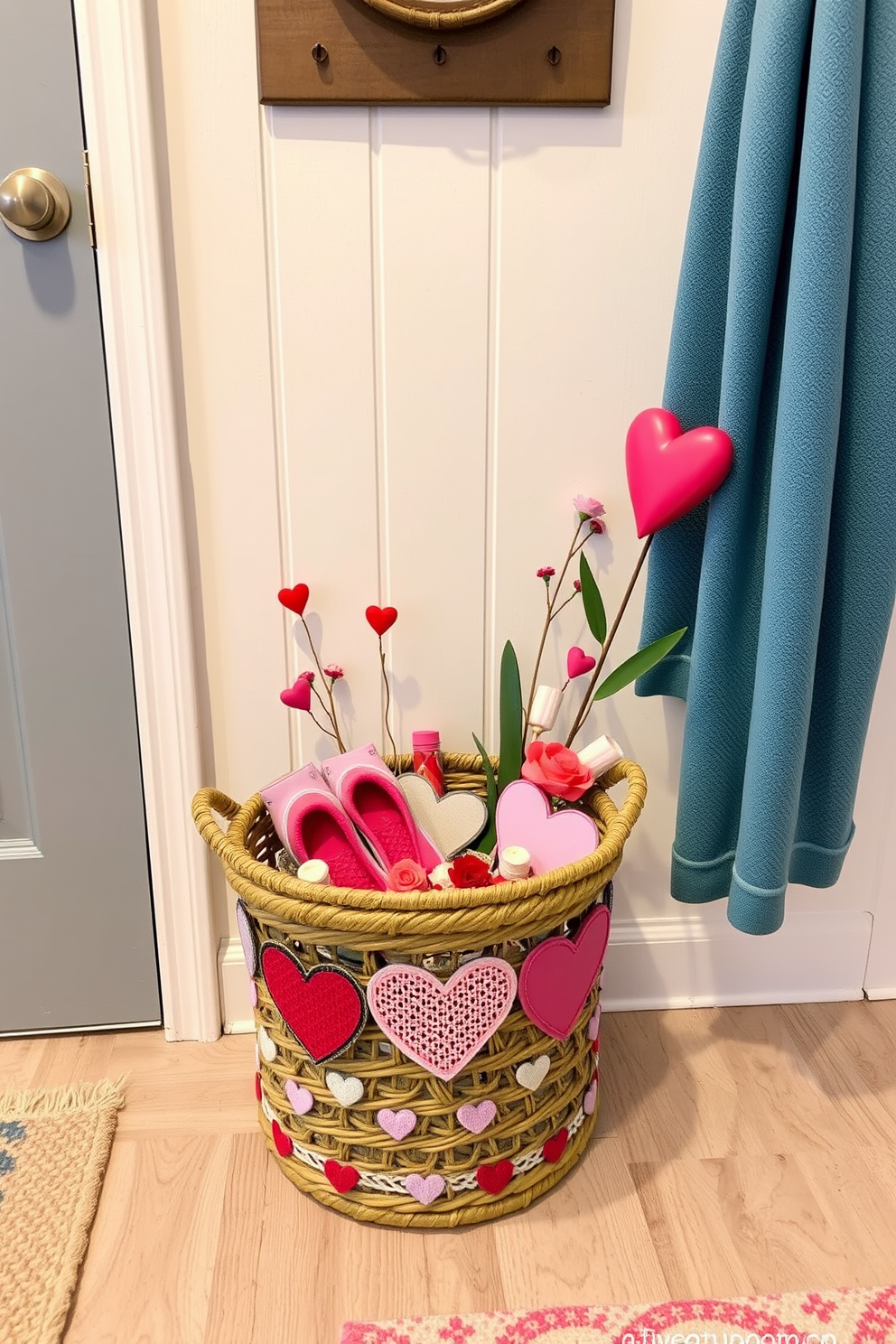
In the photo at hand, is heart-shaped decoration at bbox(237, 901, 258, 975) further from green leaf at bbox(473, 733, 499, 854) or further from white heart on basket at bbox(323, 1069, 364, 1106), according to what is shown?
green leaf at bbox(473, 733, 499, 854)

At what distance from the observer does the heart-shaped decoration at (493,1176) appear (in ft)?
3.05

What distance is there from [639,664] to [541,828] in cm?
20

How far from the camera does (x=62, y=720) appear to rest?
1141mm

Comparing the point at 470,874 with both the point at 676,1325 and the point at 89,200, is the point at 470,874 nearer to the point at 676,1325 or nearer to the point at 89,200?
the point at 676,1325

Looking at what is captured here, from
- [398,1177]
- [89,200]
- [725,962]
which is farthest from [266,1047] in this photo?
[89,200]

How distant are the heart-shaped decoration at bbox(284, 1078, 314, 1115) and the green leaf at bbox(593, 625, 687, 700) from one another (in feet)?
1.61

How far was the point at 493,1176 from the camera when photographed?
0.93 meters

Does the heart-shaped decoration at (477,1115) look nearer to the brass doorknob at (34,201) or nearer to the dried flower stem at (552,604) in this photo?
the dried flower stem at (552,604)

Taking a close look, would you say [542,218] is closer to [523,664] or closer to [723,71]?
[723,71]

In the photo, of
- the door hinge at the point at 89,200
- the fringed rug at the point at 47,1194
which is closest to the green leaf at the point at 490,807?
the fringed rug at the point at 47,1194

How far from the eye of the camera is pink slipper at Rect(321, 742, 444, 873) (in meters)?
1.04

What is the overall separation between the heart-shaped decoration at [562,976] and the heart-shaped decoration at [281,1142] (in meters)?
0.30

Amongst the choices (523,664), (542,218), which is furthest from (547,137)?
(523,664)

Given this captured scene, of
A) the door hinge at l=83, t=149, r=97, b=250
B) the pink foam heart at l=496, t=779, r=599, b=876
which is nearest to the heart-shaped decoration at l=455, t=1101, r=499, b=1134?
the pink foam heart at l=496, t=779, r=599, b=876
